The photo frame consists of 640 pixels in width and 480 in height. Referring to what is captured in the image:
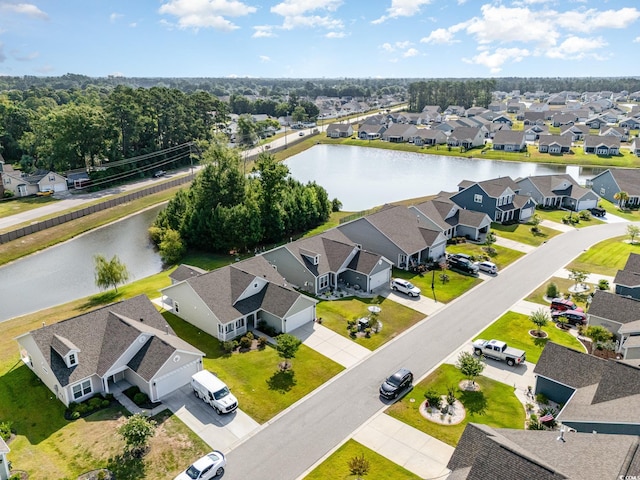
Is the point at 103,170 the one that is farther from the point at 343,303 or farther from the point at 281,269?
the point at 343,303

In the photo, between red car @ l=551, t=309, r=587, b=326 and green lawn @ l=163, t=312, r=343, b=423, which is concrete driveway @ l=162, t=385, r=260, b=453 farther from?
red car @ l=551, t=309, r=587, b=326

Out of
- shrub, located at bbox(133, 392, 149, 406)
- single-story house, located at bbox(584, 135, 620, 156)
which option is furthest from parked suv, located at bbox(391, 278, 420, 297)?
single-story house, located at bbox(584, 135, 620, 156)

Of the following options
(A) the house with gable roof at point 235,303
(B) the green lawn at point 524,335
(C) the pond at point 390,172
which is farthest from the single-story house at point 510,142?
(A) the house with gable roof at point 235,303

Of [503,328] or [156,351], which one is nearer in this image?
[156,351]

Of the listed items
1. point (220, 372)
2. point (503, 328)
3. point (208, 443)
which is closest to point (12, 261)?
point (220, 372)

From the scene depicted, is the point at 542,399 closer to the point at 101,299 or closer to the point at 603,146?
the point at 101,299

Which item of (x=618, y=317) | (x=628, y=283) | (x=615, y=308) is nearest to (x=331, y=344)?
(x=618, y=317)
